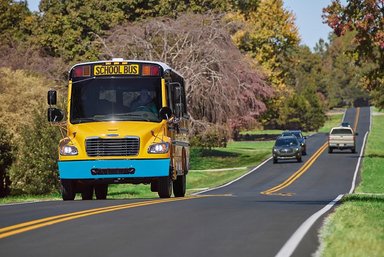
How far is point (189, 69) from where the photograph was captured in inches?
2319

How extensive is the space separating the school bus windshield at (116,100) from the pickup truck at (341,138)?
1880 inches

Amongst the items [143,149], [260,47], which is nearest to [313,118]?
[260,47]

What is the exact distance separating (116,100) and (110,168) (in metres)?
1.73

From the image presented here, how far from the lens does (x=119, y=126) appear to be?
20.1 metres

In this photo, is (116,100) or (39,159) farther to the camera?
(39,159)

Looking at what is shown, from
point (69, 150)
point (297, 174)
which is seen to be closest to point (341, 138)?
point (297, 174)

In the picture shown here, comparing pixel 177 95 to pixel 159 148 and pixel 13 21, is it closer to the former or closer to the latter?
pixel 159 148

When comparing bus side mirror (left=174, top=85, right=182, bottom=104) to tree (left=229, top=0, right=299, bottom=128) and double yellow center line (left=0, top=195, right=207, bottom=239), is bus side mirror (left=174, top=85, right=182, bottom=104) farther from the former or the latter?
tree (left=229, top=0, right=299, bottom=128)

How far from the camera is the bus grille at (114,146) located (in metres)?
19.9

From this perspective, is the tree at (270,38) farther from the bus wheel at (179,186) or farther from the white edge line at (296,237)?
the white edge line at (296,237)

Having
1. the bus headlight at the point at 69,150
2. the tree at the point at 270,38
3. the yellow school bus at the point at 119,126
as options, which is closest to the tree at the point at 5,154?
the yellow school bus at the point at 119,126

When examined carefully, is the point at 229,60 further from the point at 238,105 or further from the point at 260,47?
the point at 260,47

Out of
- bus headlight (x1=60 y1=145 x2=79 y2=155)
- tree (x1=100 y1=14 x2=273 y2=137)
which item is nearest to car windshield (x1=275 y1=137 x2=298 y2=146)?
tree (x1=100 y1=14 x2=273 y2=137)

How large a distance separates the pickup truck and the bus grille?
48530mm
